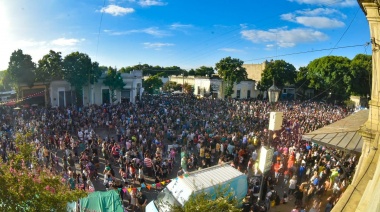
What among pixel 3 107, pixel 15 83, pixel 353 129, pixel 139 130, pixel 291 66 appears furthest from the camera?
pixel 291 66

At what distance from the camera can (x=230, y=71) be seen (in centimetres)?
4669

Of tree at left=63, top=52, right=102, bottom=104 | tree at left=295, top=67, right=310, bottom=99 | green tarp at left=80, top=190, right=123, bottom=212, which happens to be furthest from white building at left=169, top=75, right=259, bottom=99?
green tarp at left=80, top=190, right=123, bottom=212

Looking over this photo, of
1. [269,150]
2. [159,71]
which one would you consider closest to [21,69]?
[269,150]

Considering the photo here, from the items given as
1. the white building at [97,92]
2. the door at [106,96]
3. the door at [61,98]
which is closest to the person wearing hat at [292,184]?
the white building at [97,92]

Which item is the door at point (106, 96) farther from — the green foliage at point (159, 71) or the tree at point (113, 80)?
the green foliage at point (159, 71)

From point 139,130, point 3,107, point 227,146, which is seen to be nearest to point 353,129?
point 227,146

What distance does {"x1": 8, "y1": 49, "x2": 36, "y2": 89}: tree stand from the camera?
27.3m

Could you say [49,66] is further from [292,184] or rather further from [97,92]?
[292,184]

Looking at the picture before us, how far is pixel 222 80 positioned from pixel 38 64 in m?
32.8

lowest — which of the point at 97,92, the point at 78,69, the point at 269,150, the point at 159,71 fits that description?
the point at 269,150

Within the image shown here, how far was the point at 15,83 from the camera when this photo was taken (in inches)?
1123

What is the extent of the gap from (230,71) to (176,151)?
33.5 m

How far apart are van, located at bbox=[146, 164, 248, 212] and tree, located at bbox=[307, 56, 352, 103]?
4005 cm

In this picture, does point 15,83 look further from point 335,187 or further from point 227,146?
point 335,187
